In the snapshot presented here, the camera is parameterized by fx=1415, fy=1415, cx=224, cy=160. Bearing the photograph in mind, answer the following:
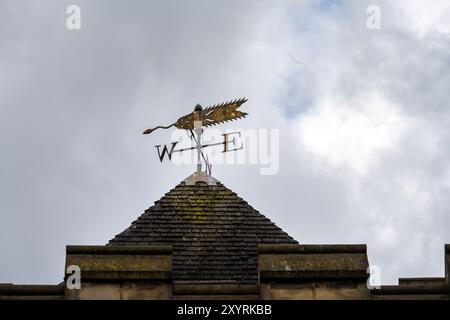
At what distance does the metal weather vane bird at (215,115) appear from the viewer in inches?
870

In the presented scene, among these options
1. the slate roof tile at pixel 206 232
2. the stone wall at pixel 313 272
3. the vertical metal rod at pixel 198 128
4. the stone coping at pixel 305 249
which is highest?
the vertical metal rod at pixel 198 128

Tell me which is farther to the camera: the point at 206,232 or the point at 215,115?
the point at 215,115

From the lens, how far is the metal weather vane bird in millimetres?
22094

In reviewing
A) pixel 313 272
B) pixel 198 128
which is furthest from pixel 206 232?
pixel 313 272

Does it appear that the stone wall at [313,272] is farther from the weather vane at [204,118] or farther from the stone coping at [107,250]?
the weather vane at [204,118]

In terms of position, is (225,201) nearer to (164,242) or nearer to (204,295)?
(164,242)

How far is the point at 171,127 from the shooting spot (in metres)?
22.5

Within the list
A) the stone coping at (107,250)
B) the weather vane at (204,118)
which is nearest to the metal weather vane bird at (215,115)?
the weather vane at (204,118)

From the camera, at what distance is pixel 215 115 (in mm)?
22172

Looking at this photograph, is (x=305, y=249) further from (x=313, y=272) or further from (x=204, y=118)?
(x=204, y=118)

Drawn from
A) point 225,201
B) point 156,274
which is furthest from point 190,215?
point 156,274


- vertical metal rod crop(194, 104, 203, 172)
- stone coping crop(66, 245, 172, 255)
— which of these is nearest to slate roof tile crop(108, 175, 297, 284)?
vertical metal rod crop(194, 104, 203, 172)

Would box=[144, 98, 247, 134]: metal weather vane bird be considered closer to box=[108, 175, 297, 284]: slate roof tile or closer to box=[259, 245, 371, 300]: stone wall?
box=[108, 175, 297, 284]: slate roof tile
